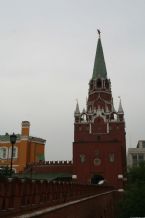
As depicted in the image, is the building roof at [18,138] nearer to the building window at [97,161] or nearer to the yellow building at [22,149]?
the yellow building at [22,149]

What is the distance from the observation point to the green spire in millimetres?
51156

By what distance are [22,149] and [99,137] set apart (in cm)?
1267

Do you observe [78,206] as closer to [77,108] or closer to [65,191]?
[65,191]

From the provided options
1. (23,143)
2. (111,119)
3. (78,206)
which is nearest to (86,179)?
(111,119)

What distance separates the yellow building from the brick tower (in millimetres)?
8612

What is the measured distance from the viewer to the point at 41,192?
1389 centimetres

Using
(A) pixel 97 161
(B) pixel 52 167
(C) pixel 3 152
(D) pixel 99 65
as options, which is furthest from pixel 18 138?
(D) pixel 99 65

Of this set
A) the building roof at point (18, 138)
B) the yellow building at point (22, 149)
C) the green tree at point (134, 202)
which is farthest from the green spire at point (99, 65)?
the green tree at point (134, 202)

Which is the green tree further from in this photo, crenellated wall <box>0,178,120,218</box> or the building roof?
the building roof

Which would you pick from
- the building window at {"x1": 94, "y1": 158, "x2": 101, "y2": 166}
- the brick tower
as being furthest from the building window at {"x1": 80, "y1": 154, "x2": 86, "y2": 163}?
the building window at {"x1": 94, "y1": 158, "x2": 101, "y2": 166}

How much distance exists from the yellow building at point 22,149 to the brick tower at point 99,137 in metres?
8.61

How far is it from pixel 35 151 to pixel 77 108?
1055cm

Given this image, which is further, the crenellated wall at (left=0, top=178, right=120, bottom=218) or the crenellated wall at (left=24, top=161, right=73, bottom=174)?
the crenellated wall at (left=24, top=161, right=73, bottom=174)

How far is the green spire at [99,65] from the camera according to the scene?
51156mm
